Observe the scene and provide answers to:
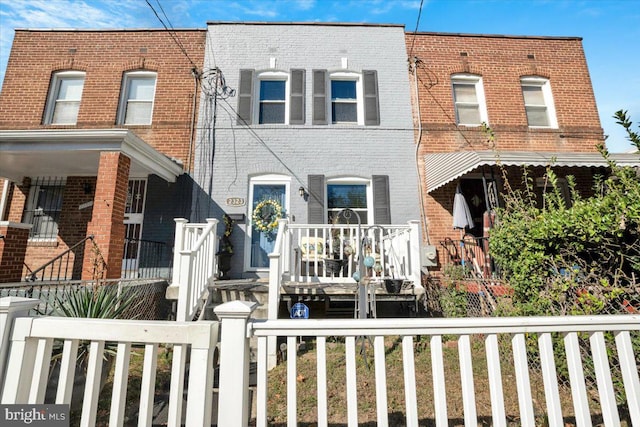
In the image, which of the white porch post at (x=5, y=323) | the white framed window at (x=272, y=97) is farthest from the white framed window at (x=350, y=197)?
the white porch post at (x=5, y=323)

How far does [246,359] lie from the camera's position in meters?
1.63

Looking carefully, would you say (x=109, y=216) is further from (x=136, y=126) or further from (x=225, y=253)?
(x=136, y=126)

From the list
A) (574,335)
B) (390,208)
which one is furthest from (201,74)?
(574,335)

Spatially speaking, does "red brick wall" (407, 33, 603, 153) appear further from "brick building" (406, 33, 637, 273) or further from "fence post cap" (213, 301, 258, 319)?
"fence post cap" (213, 301, 258, 319)

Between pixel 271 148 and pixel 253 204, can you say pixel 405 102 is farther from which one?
pixel 253 204

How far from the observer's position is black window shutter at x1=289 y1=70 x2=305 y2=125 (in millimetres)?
7719

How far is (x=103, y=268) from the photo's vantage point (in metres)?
4.82

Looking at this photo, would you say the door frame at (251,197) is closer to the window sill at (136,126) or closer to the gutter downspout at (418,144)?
the window sill at (136,126)

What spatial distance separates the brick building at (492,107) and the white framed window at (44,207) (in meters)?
8.91

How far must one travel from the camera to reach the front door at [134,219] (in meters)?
6.79

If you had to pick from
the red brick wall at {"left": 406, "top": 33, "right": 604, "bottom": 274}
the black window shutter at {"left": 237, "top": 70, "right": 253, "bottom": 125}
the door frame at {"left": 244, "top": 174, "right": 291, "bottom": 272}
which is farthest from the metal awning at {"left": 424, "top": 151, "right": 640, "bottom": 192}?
the black window shutter at {"left": 237, "top": 70, "right": 253, "bottom": 125}

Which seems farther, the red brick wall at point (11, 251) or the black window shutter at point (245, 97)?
the black window shutter at point (245, 97)

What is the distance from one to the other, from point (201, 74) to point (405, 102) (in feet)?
18.3

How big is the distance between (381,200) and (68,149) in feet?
20.9
